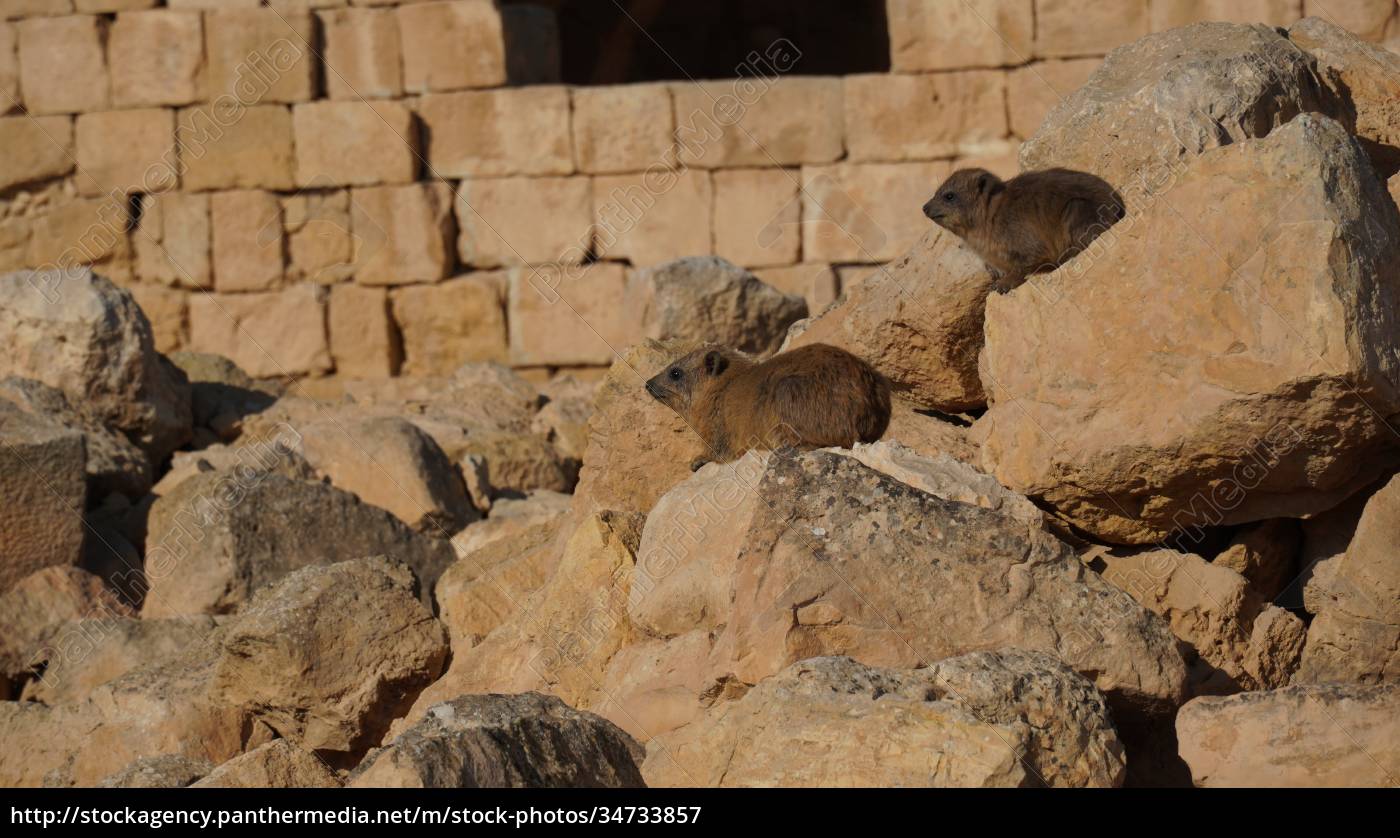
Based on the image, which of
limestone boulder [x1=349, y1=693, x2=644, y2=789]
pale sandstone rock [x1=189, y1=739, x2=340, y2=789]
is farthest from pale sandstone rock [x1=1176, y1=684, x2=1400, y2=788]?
pale sandstone rock [x1=189, y1=739, x2=340, y2=789]

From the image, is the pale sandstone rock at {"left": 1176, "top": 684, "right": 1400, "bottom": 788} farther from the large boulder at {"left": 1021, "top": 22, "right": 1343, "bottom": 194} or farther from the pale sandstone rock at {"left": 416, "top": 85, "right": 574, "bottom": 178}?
the pale sandstone rock at {"left": 416, "top": 85, "right": 574, "bottom": 178}

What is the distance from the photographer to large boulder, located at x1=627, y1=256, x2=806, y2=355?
11.6 meters

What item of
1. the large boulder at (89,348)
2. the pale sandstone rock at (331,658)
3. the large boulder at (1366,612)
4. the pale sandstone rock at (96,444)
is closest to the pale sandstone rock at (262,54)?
the large boulder at (89,348)

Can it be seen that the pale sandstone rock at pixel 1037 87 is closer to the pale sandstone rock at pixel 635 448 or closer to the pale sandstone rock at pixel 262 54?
the pale sandstone rock at pixel 262 54

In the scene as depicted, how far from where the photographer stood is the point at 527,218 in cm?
1395

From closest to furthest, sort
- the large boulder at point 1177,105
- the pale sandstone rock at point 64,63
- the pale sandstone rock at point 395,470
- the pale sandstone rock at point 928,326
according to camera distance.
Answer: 1. the large boulder at point 1177,105
2. the pale sandstone rock at point 928,326
3. the pale sandstone rock at point 395,470
4. the pale sandstone rock at point 64,63

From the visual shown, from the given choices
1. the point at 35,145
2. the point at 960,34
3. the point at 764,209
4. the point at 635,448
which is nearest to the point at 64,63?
the point at 35,145

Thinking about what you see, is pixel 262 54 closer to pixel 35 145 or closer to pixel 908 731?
pixel 35 145

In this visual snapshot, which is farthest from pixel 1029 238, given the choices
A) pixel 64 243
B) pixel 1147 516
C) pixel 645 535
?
pixel 64 243

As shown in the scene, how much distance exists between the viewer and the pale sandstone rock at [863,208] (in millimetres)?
13562

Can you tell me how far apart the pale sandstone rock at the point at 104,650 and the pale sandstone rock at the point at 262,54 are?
6799 millimetres

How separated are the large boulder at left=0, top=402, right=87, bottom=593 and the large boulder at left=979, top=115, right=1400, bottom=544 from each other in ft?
15.6

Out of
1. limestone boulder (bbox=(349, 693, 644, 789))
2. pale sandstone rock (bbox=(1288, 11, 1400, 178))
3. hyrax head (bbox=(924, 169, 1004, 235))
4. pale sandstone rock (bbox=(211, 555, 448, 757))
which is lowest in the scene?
pale sandstone rock (bbox=(211, 555, 448, 757))
